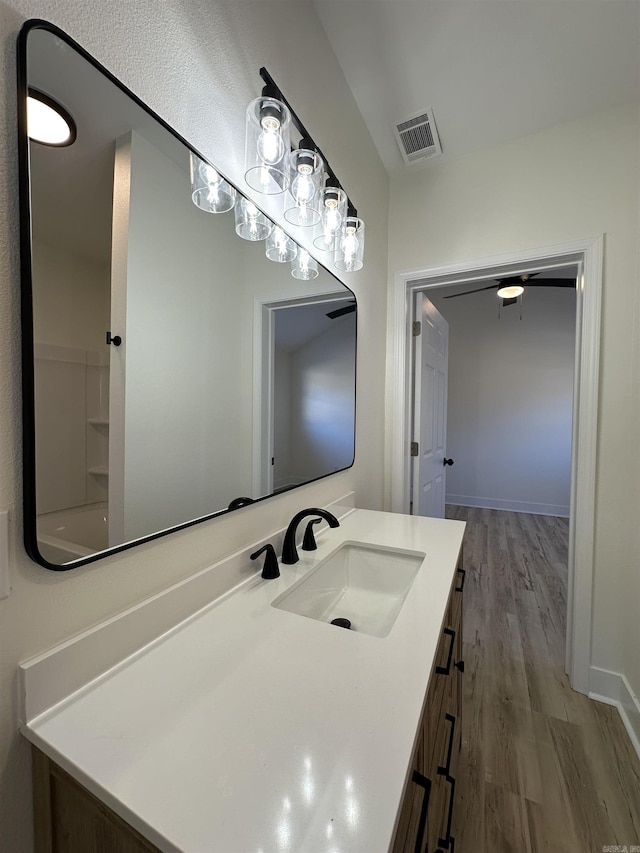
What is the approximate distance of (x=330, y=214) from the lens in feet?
4.10

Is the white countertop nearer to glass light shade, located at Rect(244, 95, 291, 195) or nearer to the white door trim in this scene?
glass light shade, located at Rect(244, 95, 291, 195)

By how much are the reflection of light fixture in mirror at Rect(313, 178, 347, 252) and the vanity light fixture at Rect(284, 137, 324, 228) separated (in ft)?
0.21

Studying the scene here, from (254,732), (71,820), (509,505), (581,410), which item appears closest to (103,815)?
(71,820)

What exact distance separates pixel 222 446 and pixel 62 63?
0.77 meters

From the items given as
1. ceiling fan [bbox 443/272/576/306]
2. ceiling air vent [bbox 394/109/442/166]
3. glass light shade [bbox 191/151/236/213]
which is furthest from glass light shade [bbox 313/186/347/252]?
ceiling fan [bbox 443/272/576/306]

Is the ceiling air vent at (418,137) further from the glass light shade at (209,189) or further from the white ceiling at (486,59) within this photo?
the glass light shade at (209,189)

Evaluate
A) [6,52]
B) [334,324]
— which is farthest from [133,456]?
[334,324]

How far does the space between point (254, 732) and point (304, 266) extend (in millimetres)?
1282

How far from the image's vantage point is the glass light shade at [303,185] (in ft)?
3.46

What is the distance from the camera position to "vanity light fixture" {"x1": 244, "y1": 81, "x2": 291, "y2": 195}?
0.90 m

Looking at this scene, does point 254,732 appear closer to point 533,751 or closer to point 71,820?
point 71,820

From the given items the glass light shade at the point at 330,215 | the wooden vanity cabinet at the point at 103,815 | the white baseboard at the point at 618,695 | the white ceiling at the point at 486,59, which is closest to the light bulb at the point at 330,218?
the glass light shade at the point at 330,215

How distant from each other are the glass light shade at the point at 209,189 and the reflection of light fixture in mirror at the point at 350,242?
567 mm

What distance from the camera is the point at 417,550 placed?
1172mm
